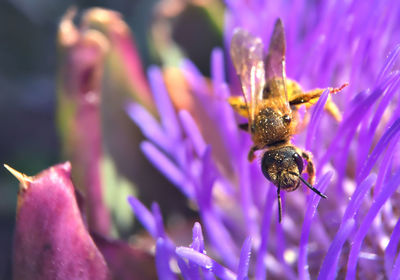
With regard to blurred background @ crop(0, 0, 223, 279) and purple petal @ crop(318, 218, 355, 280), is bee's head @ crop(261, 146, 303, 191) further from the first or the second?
blurred background @ crop(0, 0, 223, 279)

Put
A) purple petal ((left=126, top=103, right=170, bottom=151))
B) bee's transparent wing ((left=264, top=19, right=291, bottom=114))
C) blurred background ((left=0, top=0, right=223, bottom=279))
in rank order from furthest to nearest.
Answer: blurred background ((left=0, top=0, right=223, bottom=279)) → purple petal ((left=126, top=103, right=170, bottom=151)) → bee's transparent wing ((left=264, top=19, right=291, bottom=114))

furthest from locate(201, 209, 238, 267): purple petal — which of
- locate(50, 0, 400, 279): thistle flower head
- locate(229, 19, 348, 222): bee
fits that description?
locate(229, 19, 348, 222): bee

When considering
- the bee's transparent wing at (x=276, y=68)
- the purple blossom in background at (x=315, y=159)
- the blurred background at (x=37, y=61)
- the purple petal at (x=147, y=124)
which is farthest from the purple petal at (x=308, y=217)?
the blurred background at (x=37, y=61)

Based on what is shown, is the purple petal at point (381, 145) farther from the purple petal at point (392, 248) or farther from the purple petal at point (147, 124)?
the purple petal at point (147, 124)

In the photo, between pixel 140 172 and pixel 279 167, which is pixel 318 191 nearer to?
pixel 279 167

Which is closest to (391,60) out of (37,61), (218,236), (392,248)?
(392,248)

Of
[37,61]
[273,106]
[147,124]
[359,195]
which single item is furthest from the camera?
[37,61]

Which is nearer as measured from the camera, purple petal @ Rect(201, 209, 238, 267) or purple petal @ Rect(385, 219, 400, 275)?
purple petal @ Rect(385, 219, 400, 275)

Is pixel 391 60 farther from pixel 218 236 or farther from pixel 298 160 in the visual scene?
pixel 218 236
